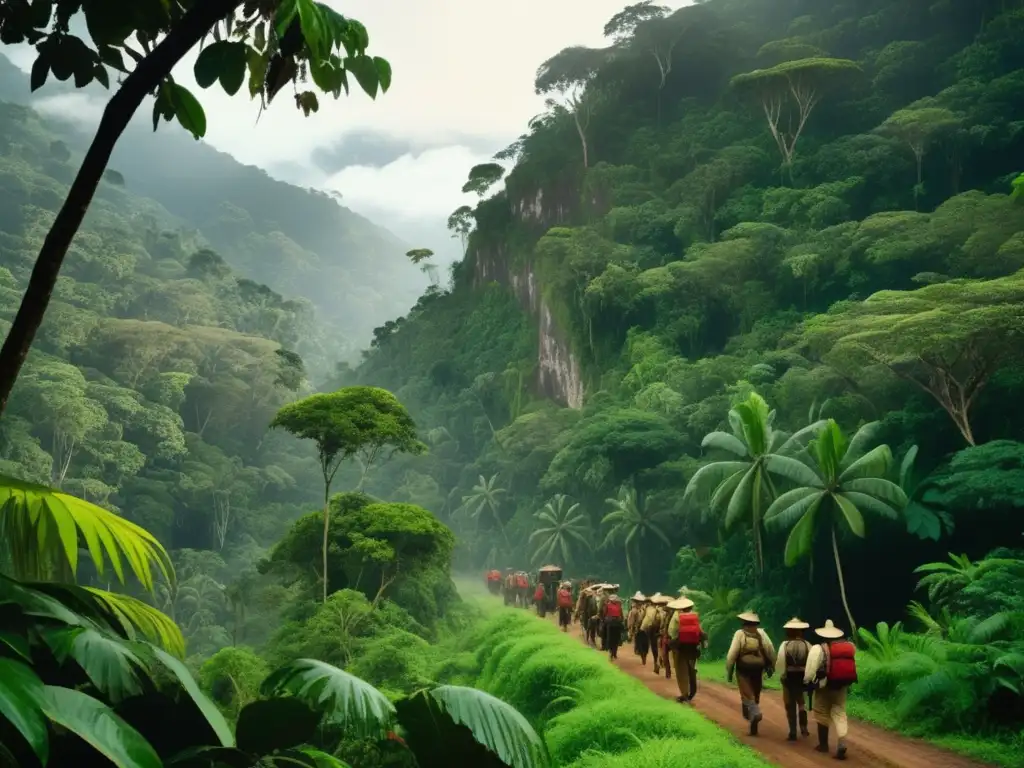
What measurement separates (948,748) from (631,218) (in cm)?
3645

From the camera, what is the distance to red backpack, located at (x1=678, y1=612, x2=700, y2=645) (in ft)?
30.3

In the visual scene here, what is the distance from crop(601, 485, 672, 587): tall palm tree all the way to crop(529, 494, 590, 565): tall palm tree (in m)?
3.63

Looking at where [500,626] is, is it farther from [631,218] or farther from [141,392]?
[141,392]

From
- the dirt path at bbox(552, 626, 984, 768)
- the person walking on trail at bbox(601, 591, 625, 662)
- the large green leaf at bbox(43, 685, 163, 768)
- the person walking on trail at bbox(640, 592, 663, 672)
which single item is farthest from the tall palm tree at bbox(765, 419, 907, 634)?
the large green leaf at bbox(43, 685, 163, 768)

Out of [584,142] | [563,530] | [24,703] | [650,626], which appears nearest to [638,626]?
[650,626]

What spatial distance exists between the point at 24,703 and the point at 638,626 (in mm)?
12741

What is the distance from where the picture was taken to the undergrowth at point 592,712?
7273 mm

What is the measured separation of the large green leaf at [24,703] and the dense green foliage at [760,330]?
28.9ft

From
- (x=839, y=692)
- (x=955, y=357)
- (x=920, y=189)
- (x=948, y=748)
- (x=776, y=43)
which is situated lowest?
(x=948, y=748)

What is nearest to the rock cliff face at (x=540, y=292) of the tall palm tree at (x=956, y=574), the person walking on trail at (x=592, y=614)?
the person walking on trail at (x=592, y=614)

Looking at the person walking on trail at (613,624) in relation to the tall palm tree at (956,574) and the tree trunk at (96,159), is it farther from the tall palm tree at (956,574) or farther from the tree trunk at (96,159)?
the tree trunk at (96,159)

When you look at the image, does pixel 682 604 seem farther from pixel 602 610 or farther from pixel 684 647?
pixel 602 610

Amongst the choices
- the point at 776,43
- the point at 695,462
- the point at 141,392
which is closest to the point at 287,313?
the point at 141,392

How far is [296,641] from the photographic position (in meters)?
17.8
